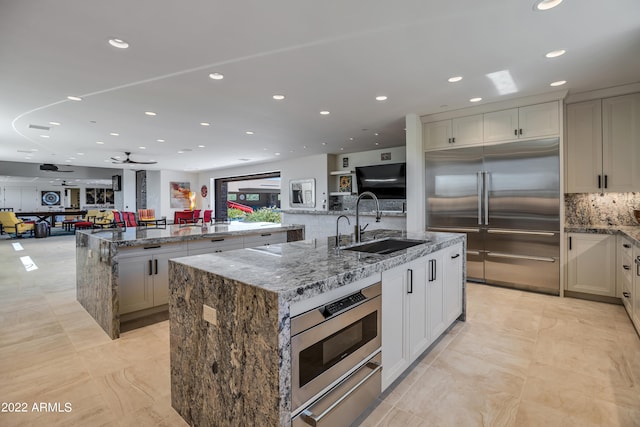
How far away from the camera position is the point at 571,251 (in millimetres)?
3754

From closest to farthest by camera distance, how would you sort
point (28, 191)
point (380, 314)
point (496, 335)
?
point (380, 314), point (496, 335), point (28, 191)

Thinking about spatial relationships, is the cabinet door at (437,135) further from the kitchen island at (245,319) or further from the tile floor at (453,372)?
the kitchen island at (245,319)

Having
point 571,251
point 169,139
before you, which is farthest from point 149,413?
point 169,139

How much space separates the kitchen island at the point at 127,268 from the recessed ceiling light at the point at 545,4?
3.37m

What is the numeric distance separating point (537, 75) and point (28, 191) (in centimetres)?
2169

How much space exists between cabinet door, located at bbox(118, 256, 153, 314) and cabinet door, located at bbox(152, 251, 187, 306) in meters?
0.04

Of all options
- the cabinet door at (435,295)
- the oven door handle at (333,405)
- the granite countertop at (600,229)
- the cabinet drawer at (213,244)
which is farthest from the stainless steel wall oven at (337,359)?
the granite countertop at (600,229)

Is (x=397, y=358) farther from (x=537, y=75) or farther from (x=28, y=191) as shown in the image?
(x=28, y=191)

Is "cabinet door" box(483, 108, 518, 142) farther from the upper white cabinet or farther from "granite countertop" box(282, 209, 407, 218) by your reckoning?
"granite countertop" box(282, 209, 407, 218)

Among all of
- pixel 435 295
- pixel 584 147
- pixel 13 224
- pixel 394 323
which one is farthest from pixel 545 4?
pixel 13 224

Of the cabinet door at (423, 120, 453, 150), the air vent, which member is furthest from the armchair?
the cabinet door at (423, 120, 453, 150)

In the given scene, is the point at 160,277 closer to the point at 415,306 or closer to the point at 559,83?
the point at 415,306

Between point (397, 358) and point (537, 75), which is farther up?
point (537, 75)

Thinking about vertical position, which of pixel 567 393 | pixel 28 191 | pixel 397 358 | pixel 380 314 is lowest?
pixel 567 393
